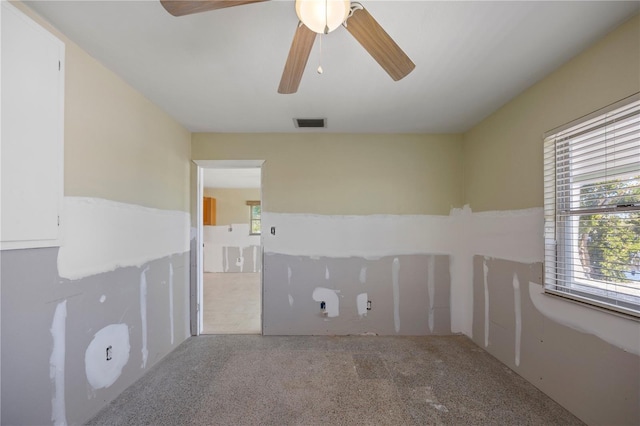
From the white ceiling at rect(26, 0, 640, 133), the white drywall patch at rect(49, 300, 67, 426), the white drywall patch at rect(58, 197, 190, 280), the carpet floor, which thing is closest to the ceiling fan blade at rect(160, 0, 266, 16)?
the white ceiling at rect(26, 0, 640, 133)

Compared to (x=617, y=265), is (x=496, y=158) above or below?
above

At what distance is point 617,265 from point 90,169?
11.1 ft

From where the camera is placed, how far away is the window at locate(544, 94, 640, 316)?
4.92ft

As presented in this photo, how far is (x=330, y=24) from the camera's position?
43.9 inches

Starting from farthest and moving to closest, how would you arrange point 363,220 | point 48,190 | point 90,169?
point 363,220 → point 90,169 → point 48,190

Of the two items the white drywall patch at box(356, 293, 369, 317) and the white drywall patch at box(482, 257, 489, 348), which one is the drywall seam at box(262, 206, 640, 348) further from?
the white drywall patch at box(356, 293, 369, 317)

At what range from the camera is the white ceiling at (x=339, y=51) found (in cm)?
139

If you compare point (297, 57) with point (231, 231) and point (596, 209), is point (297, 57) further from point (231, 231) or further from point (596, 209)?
point (231, 231)

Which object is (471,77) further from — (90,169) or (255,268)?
(255,268)

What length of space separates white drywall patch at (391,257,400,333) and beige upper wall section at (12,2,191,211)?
258 centimetres

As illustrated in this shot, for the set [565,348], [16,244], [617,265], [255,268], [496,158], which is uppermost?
[496,158]

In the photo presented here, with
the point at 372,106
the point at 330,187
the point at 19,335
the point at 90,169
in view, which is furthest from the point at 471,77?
the point at 19,335

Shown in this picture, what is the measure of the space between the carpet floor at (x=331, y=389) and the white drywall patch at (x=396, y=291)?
33 centimetres

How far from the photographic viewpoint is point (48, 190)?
148 cm
